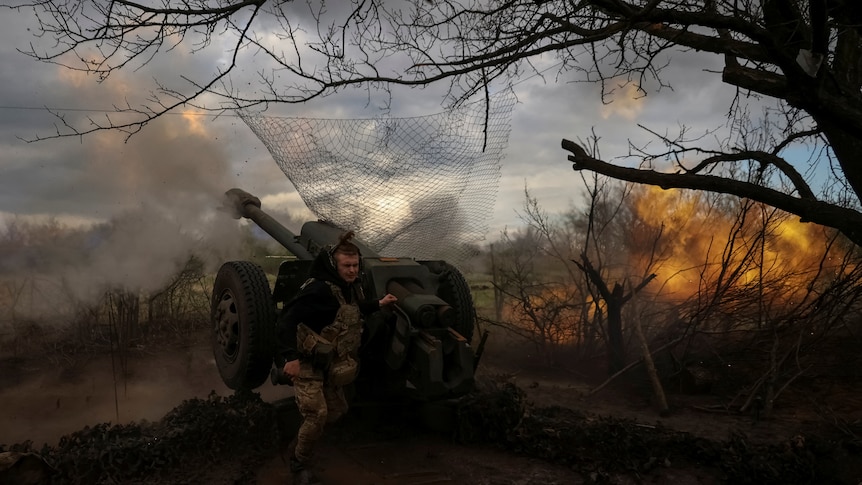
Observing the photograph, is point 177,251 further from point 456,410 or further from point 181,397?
point 456,410

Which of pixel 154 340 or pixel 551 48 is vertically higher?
pixel 551 48

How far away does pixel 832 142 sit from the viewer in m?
4.70

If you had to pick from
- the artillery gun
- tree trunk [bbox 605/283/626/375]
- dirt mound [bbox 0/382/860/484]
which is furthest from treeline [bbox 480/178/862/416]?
the artillery gun

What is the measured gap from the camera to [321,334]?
4.68 m

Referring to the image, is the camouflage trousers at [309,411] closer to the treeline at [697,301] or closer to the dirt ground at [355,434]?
the dirt ground at [355,434]

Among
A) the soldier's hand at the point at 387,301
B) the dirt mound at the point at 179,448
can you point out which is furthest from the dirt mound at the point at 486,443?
the soldier's hand at the point at 387,301

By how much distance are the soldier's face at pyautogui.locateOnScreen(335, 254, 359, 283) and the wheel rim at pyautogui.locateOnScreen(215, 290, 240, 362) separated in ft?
5.87

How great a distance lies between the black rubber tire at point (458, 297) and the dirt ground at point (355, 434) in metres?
1.12

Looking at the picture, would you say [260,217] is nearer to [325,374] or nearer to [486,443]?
[325,374]

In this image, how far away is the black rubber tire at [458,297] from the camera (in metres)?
6.22

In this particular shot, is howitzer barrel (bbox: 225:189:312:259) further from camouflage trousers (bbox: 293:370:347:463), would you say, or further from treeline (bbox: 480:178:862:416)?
treeline (bbox: 480:178:862:416)

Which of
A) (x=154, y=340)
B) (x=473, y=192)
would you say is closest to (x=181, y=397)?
(x=154, y=340)

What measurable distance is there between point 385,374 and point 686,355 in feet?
15.2

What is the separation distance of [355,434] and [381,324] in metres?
1.45
